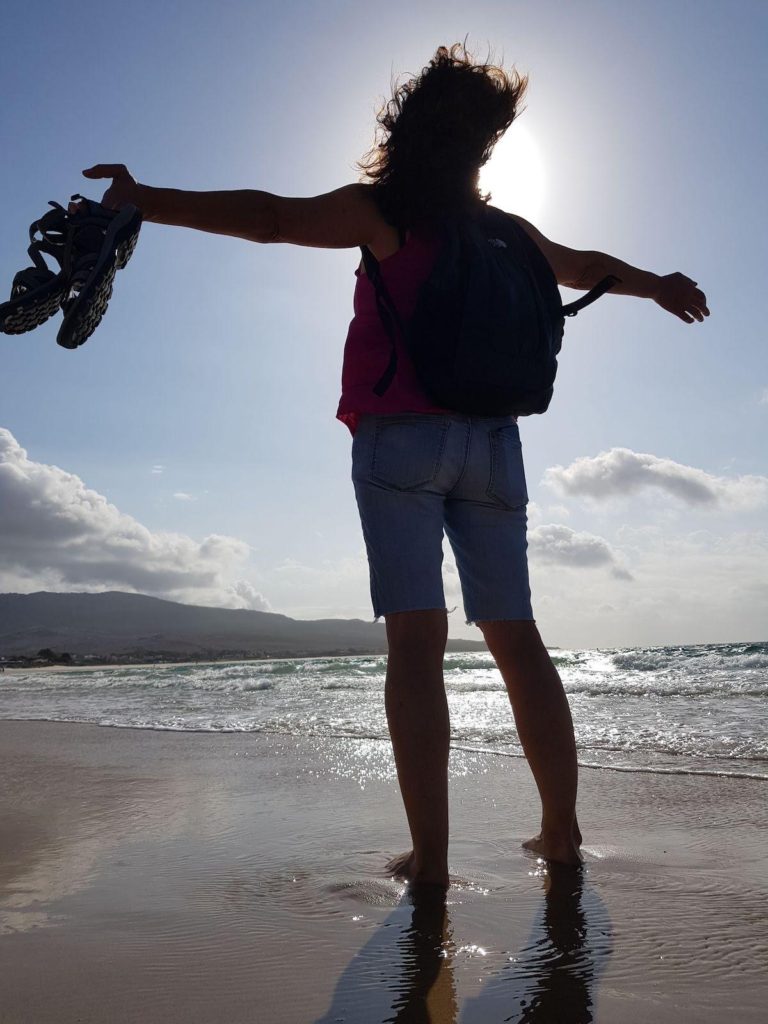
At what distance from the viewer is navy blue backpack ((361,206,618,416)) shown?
1774 mm

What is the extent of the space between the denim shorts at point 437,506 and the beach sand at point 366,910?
62 centimetres

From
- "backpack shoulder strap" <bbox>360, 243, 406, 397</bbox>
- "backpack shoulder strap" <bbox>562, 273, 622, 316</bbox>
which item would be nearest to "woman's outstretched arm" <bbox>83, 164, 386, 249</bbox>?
"backpack shoulder strap" <bbox>360, 243, 406, 397</bbox>

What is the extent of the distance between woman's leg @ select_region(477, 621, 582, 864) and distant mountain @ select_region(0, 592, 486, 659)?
190 ft

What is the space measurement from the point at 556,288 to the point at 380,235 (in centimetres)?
46

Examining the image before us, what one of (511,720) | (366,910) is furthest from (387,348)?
(511,720)

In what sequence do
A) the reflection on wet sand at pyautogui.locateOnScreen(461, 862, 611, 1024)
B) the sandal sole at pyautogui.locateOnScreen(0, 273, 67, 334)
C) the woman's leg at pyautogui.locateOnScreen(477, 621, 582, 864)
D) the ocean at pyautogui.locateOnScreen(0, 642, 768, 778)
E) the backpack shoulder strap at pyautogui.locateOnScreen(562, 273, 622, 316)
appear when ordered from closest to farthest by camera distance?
the reflection on wet sand at pyautogui.locateOnScreen(461, 862, 611, 1024)
the sandal sole at pyautogui.locateOnScreen(0, 273, 67, 334)
the woman's leg at pyautogui.locateOnScreen(477, 621, 582, 864)
the backpack shoulder strap at pyautogui.locateOnScreen(562, 273, 622, 316)
the ocean at pyautogui.locateOnScreen(0, 642, 768, 778)

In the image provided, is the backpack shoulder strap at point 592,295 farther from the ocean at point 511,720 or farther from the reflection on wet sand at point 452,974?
the ocean at point 511,720

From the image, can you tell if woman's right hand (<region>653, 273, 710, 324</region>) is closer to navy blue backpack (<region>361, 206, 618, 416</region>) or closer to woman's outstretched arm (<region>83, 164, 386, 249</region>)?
navy blue backpack (<region>361, 206, 618, 416</region>)

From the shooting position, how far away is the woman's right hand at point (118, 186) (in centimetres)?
172

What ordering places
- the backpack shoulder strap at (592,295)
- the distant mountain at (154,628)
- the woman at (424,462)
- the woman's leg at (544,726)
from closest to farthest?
the woman at (424,462) → the woman's leg at (544,726) → the backpack shoulder strap at (592,295) → the distant mountain at (154,628)

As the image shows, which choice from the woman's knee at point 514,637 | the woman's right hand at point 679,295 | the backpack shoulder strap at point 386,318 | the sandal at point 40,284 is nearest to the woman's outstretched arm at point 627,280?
the woman's right hand at point 679,295

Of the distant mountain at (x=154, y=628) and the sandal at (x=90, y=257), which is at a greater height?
the sandal at (x=90, y=257)

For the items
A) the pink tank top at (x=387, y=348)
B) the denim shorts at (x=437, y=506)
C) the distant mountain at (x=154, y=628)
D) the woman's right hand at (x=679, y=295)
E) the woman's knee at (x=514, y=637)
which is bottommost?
the distant mountain at (x=154, y=628)

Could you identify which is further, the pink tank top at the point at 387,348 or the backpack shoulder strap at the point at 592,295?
the backpack shoulder strap at the point at 592,295
